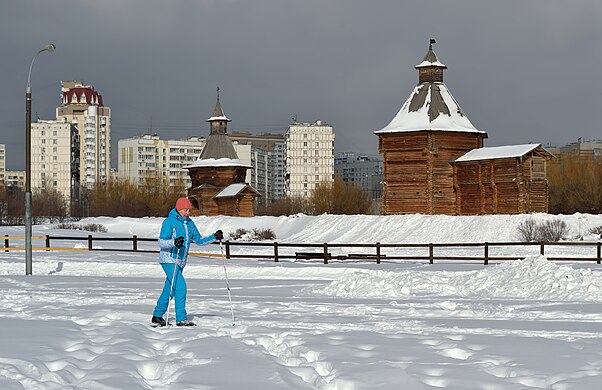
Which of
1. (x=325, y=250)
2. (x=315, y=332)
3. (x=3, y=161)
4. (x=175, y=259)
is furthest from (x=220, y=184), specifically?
(x=3, y=161)

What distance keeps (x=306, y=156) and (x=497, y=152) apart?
112148 mm

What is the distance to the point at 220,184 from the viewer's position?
236 ft

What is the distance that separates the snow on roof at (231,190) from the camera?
68.4 meters

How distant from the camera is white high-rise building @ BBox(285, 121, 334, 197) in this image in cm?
16188

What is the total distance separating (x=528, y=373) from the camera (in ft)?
27.3

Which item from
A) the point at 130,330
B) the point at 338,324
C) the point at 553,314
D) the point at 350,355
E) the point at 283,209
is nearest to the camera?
the point at 350,355

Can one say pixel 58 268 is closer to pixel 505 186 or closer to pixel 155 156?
pixel 505 186

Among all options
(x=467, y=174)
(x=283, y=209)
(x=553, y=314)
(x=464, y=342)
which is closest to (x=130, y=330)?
(x=464, y=342)

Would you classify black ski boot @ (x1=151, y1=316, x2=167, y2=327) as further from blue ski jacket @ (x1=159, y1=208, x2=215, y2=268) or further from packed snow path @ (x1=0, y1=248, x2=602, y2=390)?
blue ski jacket @ (x1=159, y1=208, x2=215, y2=268)

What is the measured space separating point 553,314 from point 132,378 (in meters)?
8.32

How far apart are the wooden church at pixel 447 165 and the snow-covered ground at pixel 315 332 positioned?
27.2m

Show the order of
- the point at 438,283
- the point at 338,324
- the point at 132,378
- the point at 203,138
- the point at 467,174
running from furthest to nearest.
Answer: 1. the point at 203,138
2. the point at 467,174
3. the point at 438,283
4. the point at 338,324
5. the point at 132,378

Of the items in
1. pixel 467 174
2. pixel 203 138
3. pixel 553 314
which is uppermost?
pixel 203 138

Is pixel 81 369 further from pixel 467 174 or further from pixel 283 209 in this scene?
pixel 283 209
